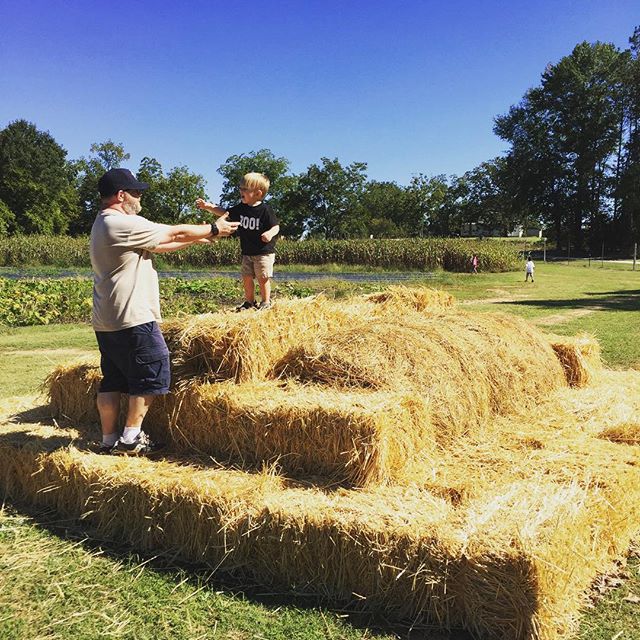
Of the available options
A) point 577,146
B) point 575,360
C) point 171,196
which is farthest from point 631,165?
point 575,360

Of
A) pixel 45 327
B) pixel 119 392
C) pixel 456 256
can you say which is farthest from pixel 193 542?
pixel 456 256

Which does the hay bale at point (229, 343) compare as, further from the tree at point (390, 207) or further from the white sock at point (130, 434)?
the tree at point (390, 207)

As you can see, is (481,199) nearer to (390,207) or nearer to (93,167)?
(390,207)

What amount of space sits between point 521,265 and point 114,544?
3580cm

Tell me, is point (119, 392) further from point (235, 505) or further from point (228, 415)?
point (235, 505)

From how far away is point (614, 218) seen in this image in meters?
62.2

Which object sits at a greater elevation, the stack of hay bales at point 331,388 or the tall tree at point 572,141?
the tall tree at point 572,141

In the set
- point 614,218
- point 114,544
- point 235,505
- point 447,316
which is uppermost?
point 614,218

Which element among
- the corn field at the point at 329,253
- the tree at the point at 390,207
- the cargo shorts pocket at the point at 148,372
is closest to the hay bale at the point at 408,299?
the cargo shorts pocket at the point at 148,372

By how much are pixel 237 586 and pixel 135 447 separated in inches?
54.8

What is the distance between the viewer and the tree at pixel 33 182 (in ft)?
217

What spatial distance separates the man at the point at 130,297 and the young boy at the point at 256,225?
1.57 metres

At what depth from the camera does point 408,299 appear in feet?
22.8

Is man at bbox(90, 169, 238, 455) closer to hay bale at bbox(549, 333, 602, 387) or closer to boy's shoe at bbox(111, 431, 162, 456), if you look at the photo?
boy's shoe at bbox(111, 431, 162, 456)
